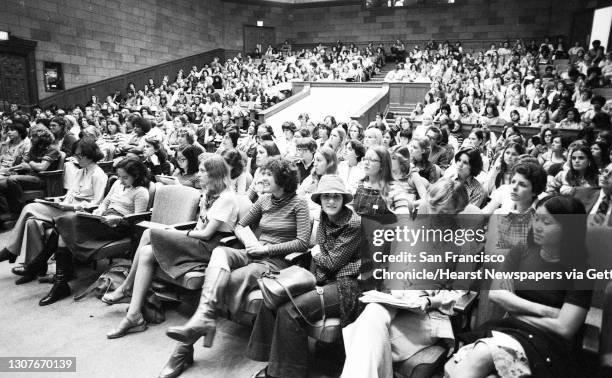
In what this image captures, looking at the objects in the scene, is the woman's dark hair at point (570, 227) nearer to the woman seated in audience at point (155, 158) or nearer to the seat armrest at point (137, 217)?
the seat armrest at point (137, 217)

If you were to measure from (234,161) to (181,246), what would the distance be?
1089 millimetres

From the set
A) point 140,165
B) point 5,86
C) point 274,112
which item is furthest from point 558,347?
point 5,86

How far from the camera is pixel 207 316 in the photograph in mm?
1993

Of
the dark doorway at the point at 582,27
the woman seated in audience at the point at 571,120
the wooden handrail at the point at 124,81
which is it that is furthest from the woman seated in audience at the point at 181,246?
the dark doorway at the point at 582,27

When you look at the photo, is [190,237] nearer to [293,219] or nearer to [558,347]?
[293,219]

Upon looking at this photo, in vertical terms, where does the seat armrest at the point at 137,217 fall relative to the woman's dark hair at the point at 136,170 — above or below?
below

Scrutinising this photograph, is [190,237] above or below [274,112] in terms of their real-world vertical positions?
below

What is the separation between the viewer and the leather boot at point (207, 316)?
6.31 ft

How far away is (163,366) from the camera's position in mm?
2053

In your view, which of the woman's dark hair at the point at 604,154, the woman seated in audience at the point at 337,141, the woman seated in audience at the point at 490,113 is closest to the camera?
the woman's dark hair at the point at 604,154

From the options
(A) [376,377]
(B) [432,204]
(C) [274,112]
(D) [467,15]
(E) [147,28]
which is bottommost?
(A) [376,377]

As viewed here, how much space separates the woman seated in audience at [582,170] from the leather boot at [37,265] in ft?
12.7

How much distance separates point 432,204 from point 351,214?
1.36 feet

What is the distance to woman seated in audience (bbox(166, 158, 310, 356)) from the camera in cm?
200
